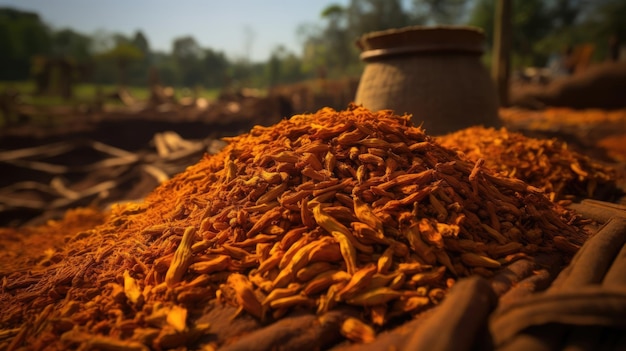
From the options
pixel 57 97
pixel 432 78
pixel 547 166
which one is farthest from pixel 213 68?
pixel 547 166

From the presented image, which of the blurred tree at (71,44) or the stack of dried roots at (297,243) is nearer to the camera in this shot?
the stack of dried roots at (297,243)

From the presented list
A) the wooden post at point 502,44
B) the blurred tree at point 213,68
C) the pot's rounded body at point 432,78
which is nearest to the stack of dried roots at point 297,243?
the pot's rounded body at point 432,78

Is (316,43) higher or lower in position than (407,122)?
higher

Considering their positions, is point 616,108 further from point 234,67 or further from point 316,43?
point 234,67

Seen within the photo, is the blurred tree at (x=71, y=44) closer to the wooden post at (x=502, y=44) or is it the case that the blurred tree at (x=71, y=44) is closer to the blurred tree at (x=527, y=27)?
the blurred tree at (x=527, y=27)

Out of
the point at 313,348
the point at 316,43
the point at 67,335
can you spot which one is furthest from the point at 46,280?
the point at 316,43

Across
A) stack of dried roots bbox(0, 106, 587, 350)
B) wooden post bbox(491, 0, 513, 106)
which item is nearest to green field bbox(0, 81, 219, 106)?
wooden post bbox(491, 0, 513, 106)
